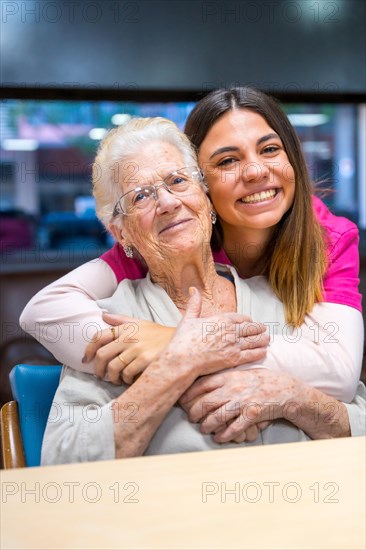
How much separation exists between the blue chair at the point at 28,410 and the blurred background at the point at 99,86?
30 mm

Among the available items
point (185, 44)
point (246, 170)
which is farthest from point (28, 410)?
point (185, 44)

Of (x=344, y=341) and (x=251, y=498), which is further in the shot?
(x=344, y=341)

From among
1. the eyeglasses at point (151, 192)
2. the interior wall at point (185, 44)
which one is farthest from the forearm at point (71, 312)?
the interior wall at point (185, 44)

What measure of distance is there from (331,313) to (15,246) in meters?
0.54

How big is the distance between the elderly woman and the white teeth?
70 millimetres

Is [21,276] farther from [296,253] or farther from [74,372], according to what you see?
[296,253]

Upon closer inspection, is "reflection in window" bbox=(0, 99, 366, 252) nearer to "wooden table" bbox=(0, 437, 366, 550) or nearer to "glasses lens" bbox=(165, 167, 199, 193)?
"glasses lens" bbox=(165, 167, 199, 193)

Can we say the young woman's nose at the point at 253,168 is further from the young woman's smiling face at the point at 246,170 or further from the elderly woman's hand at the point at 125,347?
the elderly woman's hand at the point at 125,347

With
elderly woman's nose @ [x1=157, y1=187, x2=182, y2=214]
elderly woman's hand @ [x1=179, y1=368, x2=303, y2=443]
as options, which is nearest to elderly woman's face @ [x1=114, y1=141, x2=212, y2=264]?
elderly woman's nose @ [x1=157, y1=187, x2=182, y2=214]

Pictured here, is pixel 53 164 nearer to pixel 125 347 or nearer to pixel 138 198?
pixel 138 198

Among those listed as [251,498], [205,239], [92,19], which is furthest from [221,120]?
[251,498]

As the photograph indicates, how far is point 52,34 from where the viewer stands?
1.16 m

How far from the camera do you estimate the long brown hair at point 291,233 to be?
108cm

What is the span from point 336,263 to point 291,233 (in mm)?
87
